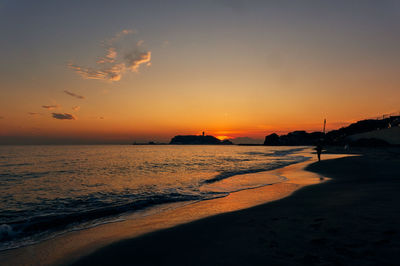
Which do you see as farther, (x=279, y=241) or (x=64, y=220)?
(x=64, y=220)

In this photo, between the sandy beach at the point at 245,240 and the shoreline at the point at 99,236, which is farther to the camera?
the shoreline at the point at 99,236

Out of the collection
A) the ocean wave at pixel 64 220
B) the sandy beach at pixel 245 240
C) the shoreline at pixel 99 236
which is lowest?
the ocean wave at pixel 64 220

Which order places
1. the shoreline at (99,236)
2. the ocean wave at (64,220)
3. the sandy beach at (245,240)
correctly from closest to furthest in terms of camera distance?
1. the sandy beach at (245,240)
2. the shoreline at (99,236)
3. the ocean wave at (64,220)

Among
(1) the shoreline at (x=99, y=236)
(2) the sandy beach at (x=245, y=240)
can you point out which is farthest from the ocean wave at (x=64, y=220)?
(2) the sandy beach at (x=245, y=240)

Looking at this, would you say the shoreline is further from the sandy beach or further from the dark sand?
the dark sand

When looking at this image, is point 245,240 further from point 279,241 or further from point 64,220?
point 64,220

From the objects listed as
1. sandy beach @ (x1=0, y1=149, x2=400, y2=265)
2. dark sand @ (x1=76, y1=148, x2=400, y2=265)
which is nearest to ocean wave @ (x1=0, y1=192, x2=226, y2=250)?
sandy beach @ (x1=0, y1=149, x2=400, y2=265)

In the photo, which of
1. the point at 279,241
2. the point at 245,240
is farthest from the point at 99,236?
the point at 279,241

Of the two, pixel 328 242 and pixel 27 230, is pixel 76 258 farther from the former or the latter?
pixel 328 242

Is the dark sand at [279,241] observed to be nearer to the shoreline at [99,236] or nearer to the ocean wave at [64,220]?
the shoreline at [99,236]

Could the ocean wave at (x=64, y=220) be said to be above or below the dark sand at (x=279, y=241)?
below

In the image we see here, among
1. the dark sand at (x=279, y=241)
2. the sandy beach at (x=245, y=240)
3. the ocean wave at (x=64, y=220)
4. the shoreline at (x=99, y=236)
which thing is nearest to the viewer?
the dark sand at (x=279, y=241)

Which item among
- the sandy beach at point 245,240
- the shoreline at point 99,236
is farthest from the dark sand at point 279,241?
the shoreline at point 99,236

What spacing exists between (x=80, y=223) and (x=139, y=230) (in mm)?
3151
